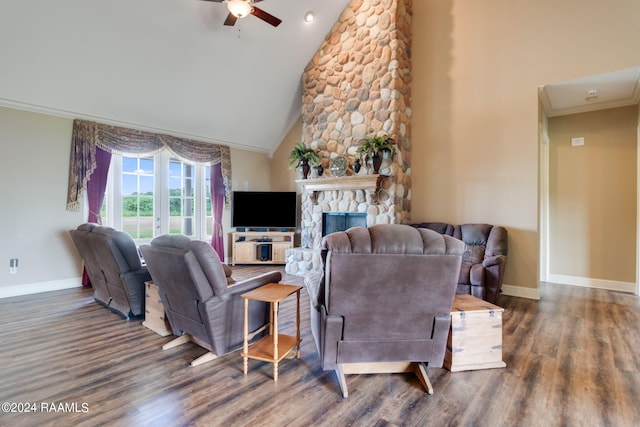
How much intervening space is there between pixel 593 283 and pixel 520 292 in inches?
60.2

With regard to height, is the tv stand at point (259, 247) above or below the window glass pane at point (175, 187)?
below

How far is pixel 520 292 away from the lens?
177 inches

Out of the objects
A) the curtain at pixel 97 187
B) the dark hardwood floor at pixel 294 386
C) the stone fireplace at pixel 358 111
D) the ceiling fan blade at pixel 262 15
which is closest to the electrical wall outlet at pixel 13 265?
the curtain at pixel 97 187

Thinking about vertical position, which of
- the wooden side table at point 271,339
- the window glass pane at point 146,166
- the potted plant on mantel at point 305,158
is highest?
the potted plant on mantel at point 305,158

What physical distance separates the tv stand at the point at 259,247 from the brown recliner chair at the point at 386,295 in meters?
4.44

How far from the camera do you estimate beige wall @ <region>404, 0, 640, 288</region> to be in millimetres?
4008

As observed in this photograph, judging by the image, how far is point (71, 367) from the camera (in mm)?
2408

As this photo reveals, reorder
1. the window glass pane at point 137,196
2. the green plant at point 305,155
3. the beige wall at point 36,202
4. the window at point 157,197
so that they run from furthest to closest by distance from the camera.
A: the green plant at point 305,155 → the window glass pane at point 137,196 → the window at point 157,197 → the beige wall at point 36,202

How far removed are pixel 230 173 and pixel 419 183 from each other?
154 inches

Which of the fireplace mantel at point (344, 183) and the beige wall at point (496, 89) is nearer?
the beige wall at point (496, 89)

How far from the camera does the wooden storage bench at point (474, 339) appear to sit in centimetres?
236

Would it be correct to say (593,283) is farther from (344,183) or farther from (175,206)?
(175,206)

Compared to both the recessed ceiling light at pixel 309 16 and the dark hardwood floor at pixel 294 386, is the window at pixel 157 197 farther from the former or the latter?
the recessed ceiling light at pixel 309 16

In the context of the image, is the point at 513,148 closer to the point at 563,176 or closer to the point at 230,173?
the point at 563,176
